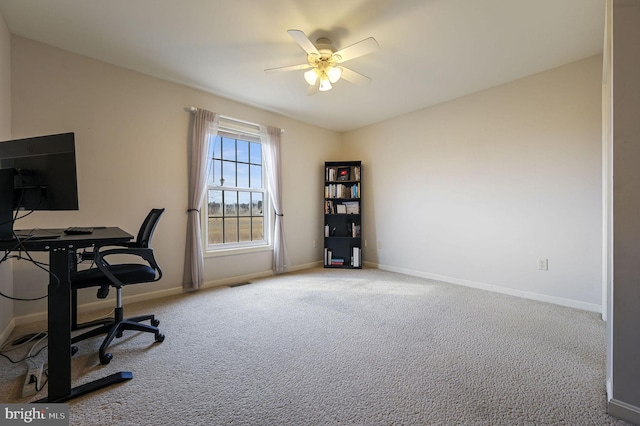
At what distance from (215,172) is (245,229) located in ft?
3.06

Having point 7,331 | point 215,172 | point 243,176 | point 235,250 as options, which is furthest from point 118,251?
point 243,176

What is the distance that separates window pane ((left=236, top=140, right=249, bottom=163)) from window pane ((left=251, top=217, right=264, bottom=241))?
91 centimetres

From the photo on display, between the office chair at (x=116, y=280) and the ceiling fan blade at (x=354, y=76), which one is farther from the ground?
the ceiling fan blade at (x=354, y=76)

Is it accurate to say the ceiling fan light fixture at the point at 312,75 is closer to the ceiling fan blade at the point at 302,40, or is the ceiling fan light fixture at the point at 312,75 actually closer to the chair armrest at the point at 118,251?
the ceiling fan blade at the point at 302,40

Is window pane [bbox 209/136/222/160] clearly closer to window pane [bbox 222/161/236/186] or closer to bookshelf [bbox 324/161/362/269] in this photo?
window pane [bbox 222/161/236/186]

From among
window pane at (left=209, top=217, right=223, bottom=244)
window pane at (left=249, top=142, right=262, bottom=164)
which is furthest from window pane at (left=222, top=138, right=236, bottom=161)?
window pane at (left=209, top=217, right=223, bottom=244)

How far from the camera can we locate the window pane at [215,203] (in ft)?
11.8

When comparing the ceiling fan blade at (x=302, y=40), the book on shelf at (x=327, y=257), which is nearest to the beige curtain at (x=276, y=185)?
the book on shelf at (x=327, y=257)

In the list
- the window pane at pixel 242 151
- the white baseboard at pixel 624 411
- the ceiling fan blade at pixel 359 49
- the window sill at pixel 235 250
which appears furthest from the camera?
the window pane at pixel 242 151

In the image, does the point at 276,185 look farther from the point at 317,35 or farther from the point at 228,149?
the point at 317,35

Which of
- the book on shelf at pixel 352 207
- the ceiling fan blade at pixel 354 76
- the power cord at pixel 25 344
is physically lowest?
the power cord at pixel 25 344

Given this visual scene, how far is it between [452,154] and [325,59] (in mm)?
2257

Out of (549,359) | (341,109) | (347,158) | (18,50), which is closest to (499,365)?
(549,359)

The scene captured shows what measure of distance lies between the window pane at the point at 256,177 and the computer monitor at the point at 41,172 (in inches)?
106
